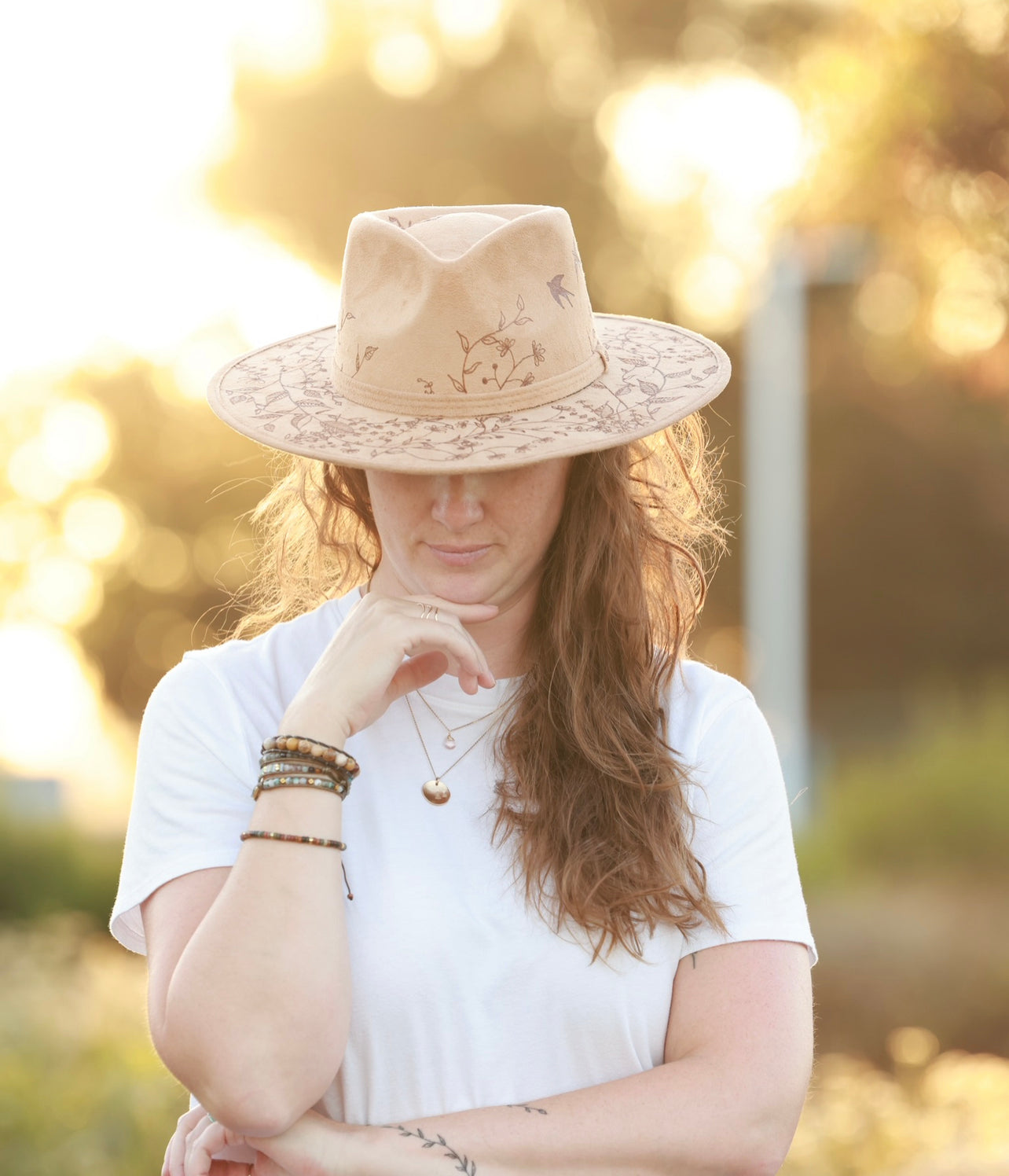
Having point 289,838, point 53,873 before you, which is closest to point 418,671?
point 289,838

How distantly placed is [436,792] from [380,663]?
0.22 metres

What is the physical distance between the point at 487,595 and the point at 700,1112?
74 cm

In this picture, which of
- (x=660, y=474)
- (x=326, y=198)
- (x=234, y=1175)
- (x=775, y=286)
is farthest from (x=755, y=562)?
(x=234, y=1175)

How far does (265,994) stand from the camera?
188 cm

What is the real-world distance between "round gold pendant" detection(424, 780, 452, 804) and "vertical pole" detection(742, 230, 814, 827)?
818cm

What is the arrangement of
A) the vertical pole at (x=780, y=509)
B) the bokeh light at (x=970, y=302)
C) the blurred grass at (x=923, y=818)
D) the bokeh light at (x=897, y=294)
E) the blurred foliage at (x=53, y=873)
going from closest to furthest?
the bokeh light at (x=970, y=302)
the bokeh light at (x=897, y=294)
the blurred grass at (x=923, y=818)
the blurred foliage at (x=53, y=873)
the vertical pole at (x=780, y=509)

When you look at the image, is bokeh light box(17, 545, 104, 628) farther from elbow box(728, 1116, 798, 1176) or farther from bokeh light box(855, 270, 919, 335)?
elbow box(728, 1116, 798, 1176)

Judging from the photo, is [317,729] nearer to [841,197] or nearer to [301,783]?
[301,783]

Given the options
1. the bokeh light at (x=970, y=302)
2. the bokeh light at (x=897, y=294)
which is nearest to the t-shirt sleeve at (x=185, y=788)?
the bokeh light at (x=970, y=302)

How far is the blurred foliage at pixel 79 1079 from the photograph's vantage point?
15.8 ft

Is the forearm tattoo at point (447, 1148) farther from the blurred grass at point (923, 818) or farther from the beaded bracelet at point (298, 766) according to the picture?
the blurred grass at point (923, 818)

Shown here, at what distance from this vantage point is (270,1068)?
1874 millimetres

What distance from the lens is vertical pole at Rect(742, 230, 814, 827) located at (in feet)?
32.9

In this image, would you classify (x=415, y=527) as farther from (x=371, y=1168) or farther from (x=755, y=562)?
(x=755, y=562)
